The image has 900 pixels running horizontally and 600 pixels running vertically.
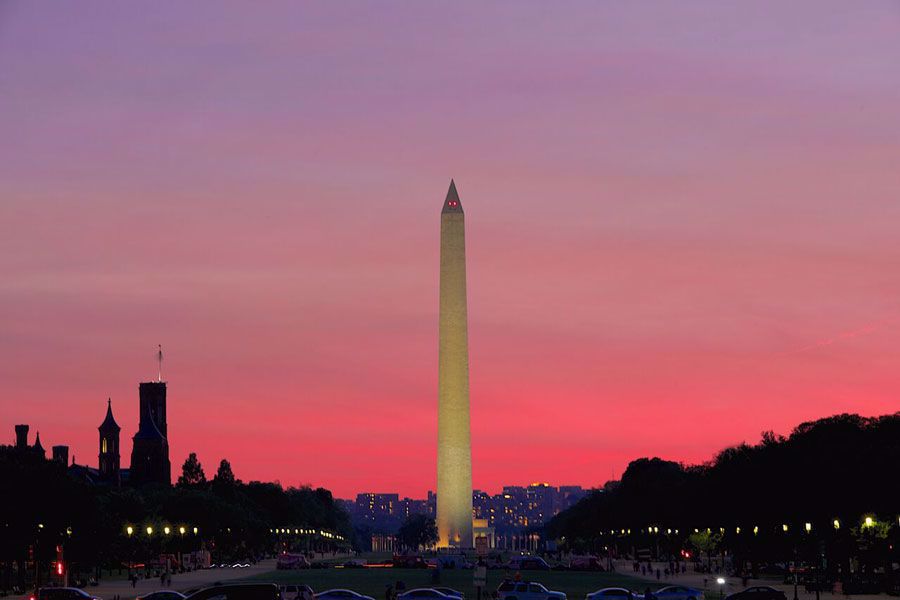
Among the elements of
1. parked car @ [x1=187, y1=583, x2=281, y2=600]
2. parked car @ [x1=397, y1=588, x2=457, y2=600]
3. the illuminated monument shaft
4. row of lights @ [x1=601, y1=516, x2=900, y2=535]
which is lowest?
parked car @ [x1=397, y1=588, x2=457, y2=600]

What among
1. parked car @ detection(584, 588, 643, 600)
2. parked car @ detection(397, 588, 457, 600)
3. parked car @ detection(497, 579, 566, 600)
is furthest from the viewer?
parked car @ detection(497, 579, 566, 600)

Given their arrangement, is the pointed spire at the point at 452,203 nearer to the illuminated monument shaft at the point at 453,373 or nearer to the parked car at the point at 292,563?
the illuminated monument shaft at the point at 453,373

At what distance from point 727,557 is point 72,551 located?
10909 cm

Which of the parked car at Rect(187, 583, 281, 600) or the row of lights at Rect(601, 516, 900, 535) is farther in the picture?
the row of lights at Rect(601, 516, 900, 535)

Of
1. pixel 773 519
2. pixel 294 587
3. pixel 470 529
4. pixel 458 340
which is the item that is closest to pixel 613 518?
pixel 470 529

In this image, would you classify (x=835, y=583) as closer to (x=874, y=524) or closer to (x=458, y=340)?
(x=874, y=524)

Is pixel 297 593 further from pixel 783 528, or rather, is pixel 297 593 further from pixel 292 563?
pixel 292 563

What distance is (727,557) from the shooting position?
186 metres

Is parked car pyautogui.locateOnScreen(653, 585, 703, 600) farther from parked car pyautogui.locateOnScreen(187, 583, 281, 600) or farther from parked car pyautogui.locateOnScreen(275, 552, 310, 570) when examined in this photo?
parked car pyautogui.locateOnScreen(275, 552, 310, 570)

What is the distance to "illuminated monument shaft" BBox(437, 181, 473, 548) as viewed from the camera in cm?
14338

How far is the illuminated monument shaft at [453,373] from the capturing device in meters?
143

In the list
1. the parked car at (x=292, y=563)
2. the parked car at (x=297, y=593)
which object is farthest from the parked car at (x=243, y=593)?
the parked car at (x=292, y=563)

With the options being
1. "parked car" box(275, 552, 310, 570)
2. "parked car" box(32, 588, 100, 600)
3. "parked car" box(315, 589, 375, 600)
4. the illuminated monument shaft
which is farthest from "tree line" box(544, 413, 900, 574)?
"parked car" box(32, 588, 100, 600)

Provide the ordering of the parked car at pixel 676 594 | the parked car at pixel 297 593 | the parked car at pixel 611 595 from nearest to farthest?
1. the parked car at pixel 297 593
2. the parked car at pixel 611 595
3. the parked car at pixel 676 594
